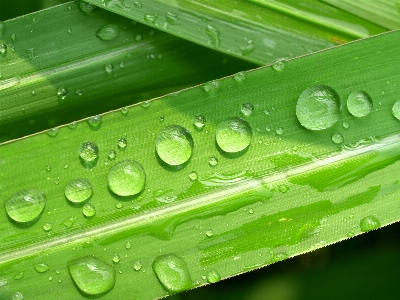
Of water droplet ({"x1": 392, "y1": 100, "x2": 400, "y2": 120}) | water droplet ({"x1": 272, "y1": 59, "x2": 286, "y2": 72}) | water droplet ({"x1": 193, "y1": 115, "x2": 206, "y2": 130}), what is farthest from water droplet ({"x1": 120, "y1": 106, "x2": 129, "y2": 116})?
water droplet ({"x1": 392, "y1": 100, "x2": 400, "y2": 120})

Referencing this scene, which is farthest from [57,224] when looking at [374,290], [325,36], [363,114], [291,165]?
[374,290]

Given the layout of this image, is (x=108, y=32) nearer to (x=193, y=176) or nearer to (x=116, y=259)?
(x=193, y=176)

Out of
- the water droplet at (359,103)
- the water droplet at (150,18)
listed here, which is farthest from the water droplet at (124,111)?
the water droplet at (359,103)

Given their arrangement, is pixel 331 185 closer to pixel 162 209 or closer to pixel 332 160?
pixel 332 160

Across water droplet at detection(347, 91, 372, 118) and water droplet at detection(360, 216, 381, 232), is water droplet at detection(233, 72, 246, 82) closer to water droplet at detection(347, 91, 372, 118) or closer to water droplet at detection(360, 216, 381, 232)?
water droplet at detection(347, 91, 372, 118)

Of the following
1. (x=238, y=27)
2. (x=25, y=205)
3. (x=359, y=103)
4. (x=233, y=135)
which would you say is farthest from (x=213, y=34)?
(x=25, y=205)
